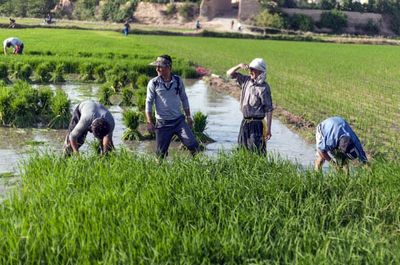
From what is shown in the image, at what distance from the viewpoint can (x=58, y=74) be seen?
15961 mm

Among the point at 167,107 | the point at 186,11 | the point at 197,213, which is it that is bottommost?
the point at 197,213

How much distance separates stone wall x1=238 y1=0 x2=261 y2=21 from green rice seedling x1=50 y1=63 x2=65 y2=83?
5099cm

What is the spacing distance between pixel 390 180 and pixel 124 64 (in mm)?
13250

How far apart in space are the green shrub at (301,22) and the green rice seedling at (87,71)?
155 feet

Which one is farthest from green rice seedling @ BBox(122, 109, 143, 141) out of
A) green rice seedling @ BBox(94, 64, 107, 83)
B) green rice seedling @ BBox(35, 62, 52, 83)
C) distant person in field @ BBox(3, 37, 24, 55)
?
distant person in field @ BBox(3, 37, 24, 55)

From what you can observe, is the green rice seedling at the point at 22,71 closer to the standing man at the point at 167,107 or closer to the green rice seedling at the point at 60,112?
the green rice seedling at the point at 60,112

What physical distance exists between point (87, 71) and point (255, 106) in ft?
37.5

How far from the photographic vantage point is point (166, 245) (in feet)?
11.5

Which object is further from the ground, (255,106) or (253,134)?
(255,106)

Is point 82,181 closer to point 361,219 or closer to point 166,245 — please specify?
point 166,245

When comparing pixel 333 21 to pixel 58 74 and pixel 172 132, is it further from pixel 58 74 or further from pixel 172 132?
pixel 172 132

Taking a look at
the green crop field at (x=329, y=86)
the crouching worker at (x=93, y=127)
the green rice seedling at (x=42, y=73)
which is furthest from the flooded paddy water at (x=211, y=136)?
the green rice seedling at (x=42, y=73)

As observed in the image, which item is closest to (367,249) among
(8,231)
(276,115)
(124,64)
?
(8,231)

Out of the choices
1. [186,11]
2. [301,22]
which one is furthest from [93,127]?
[186,11]
